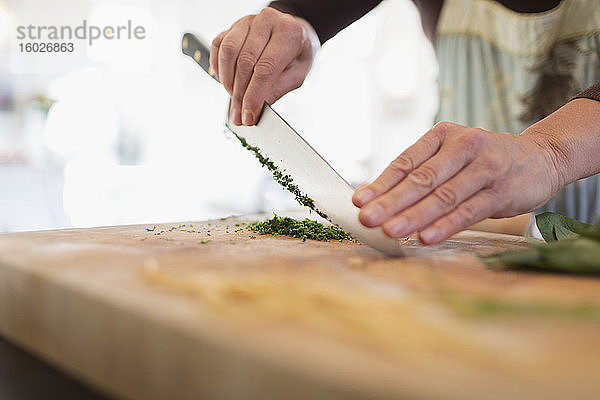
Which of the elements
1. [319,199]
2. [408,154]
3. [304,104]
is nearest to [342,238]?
[319,199]

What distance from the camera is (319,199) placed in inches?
43.7

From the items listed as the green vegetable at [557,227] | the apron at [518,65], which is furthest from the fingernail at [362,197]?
the apron at [518,65]

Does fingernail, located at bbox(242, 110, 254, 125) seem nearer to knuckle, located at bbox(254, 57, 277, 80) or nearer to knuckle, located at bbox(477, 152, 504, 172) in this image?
knuckle, located at bbox(254, 57, 277, 80)

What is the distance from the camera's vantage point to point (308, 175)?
3.66 feet

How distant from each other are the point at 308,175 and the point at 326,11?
893 mm

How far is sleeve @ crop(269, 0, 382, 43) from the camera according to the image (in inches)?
68.0

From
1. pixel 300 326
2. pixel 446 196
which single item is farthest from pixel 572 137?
pixel 300 326

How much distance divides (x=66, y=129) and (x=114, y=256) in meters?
4.07

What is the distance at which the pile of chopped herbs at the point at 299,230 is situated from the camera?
3.73 ft

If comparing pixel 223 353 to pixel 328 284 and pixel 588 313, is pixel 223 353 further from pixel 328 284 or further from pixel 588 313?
pixel 588 313

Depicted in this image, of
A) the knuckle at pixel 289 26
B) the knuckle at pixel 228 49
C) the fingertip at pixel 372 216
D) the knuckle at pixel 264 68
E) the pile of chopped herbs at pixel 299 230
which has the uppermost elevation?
the knuckle at pixel 289 26

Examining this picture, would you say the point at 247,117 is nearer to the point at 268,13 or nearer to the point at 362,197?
the point at 268,13

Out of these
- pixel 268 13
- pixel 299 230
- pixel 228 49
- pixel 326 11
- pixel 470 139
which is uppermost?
pixel 326 11

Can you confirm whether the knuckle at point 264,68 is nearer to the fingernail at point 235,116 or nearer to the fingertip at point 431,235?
the fingernail at point 235,116
